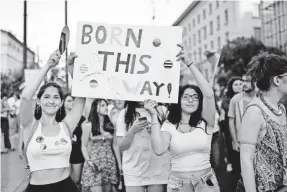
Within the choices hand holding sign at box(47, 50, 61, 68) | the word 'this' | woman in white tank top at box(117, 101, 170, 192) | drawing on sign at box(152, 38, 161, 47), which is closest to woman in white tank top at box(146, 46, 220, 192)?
drawing on sign at box(152, 38, 161, 47)

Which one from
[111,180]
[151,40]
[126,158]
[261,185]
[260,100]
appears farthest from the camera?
[111,180]

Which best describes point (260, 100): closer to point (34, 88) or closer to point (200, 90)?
point (200, 90)

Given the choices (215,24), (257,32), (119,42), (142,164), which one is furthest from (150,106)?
(215,24)

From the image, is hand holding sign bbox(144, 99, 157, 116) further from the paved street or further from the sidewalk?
the sidewalk

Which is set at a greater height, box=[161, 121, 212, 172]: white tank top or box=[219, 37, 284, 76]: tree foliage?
box=[219, 37, 284, 76]: tree foliage

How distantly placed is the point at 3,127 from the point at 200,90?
9444mm

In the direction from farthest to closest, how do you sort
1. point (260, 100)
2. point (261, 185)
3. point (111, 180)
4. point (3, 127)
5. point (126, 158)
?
point (3, 127)
point (111, 180)
point (126, 158)
point (260, 100)
point (261, 185)

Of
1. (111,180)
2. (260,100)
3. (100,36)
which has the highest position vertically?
(100,36)

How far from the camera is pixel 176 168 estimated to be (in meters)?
3.25

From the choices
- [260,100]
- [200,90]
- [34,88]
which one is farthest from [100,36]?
[260,100]

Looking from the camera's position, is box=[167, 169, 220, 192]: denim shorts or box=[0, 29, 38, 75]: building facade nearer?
box=[167, 169, 220, 192]: denim shorts

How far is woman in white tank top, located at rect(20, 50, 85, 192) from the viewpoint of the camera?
320 cm

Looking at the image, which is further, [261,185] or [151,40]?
[151,40]

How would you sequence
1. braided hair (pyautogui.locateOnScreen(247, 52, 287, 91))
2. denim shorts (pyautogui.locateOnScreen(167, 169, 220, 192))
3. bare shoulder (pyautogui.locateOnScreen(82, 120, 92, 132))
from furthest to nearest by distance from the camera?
1. bare shoulder (pyautogui.locateOnScreen(82, 120, 92, 132))
2. denim shorts (pyautogui.locateOnScreen(167, 169, 220, 192))
3. braided hair (pyautogui.locateOnScreen(247, 52, 287, 91))
